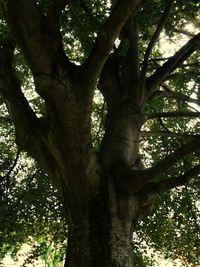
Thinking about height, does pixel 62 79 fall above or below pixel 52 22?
below

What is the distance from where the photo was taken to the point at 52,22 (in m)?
3.40

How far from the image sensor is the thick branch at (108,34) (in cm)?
310

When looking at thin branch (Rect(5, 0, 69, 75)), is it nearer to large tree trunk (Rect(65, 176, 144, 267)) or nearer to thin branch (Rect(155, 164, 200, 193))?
large tree trunk (Rect(65, 176, 144, 267))

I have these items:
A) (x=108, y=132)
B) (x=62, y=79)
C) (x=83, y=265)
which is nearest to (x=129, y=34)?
(x=108, y=132)

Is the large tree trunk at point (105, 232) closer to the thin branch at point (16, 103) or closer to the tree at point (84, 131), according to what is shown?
the tree at point (84, 131)

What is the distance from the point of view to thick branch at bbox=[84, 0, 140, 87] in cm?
310

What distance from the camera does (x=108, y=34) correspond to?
3199mm

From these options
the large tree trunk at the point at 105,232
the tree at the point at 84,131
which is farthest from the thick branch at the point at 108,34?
the large tree trunk at the point at 105,232

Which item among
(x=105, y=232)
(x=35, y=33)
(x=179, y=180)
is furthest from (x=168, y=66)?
(x=105, y=232)

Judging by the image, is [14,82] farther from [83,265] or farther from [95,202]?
[83,265]

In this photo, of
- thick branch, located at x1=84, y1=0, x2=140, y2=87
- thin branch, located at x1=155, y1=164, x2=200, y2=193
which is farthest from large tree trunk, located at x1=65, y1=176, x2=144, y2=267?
thick branch, located at x1=84, y1=0, x2=140, y2=87

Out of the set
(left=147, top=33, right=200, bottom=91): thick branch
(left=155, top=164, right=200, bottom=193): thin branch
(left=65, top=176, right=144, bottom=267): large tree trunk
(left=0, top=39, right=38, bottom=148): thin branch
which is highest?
(left=147, top=33, right=200, bottom=91): thick branch

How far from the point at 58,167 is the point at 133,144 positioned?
3.74 ft

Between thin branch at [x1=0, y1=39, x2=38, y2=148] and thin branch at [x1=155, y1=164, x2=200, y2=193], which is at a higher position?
thin branch at [x1=0, y1=39, x2=38, y2=148]
